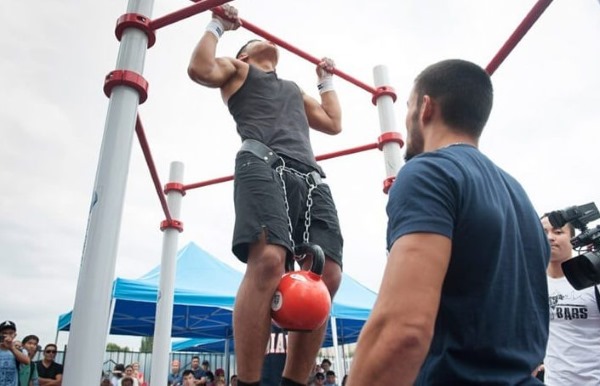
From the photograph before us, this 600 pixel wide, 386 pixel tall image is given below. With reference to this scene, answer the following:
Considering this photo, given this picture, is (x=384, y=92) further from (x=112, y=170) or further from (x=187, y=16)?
A: (x=112, y=170)

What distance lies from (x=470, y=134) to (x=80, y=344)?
1.33 meters

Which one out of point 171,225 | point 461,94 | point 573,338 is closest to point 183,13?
point 461,94

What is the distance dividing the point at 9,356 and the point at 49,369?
1.17 m

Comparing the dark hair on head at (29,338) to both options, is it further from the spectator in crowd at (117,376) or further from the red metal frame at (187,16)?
the red metal frame at (187,16)

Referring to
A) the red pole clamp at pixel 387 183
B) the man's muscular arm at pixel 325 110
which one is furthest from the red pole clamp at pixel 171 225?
the red pole clamp at pixel 387 183

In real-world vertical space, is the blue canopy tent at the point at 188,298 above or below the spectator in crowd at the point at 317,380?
above

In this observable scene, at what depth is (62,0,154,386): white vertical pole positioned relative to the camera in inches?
57.4

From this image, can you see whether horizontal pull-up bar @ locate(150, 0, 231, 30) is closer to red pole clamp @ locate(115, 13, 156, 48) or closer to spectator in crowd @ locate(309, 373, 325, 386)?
red pole clamp @ locate(115, 13, 156, 48)

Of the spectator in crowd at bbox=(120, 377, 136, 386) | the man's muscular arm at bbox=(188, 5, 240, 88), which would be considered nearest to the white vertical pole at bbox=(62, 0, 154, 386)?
the man's muscular arm at bbox=(188, 5, 240, 88)

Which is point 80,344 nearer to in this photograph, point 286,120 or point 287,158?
point 287,158

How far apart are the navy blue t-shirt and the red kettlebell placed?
21.8 inches

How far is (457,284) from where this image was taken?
2.97ft

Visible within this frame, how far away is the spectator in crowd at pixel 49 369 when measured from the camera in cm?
565

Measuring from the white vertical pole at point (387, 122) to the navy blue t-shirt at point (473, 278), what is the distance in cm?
197
